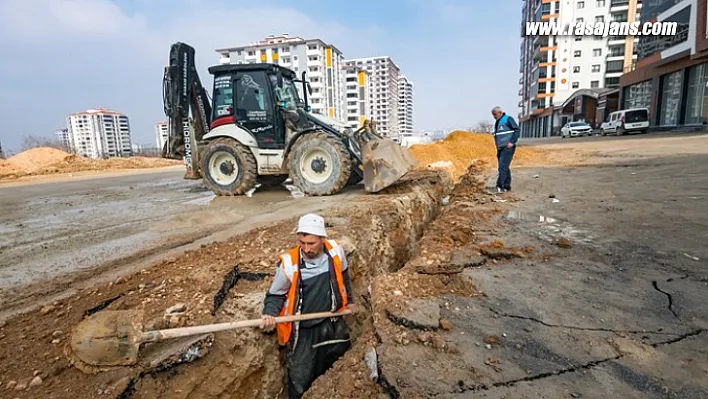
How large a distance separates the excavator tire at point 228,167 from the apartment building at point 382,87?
318 ft

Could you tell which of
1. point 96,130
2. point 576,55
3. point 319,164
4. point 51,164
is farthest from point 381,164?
point 96,130

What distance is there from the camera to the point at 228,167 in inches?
318

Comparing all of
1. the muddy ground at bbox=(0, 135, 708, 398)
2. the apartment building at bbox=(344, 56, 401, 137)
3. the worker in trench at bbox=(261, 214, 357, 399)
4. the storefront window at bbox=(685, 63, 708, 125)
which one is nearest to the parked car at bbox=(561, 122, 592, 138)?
the storefront window at bbox=(685, 63, 708, 125)

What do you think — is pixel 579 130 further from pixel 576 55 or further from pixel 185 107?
pixel 185 107

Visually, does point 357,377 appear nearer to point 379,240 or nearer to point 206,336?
point 206,336

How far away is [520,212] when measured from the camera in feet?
17.5

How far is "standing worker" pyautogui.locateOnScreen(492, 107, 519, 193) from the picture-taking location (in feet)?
22.0

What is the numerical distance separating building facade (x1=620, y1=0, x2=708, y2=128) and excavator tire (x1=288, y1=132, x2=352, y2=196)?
21741 millimetres

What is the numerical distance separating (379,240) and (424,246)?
93 centimetres

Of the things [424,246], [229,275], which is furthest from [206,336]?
[424,246]

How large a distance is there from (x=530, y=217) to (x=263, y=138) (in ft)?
17.1

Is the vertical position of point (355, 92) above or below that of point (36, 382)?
above

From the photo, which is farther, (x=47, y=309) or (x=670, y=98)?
(x=670, y=98)

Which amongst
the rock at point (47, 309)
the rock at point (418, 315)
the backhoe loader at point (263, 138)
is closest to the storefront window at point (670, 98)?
the backhoe loader at point (263, 138)
